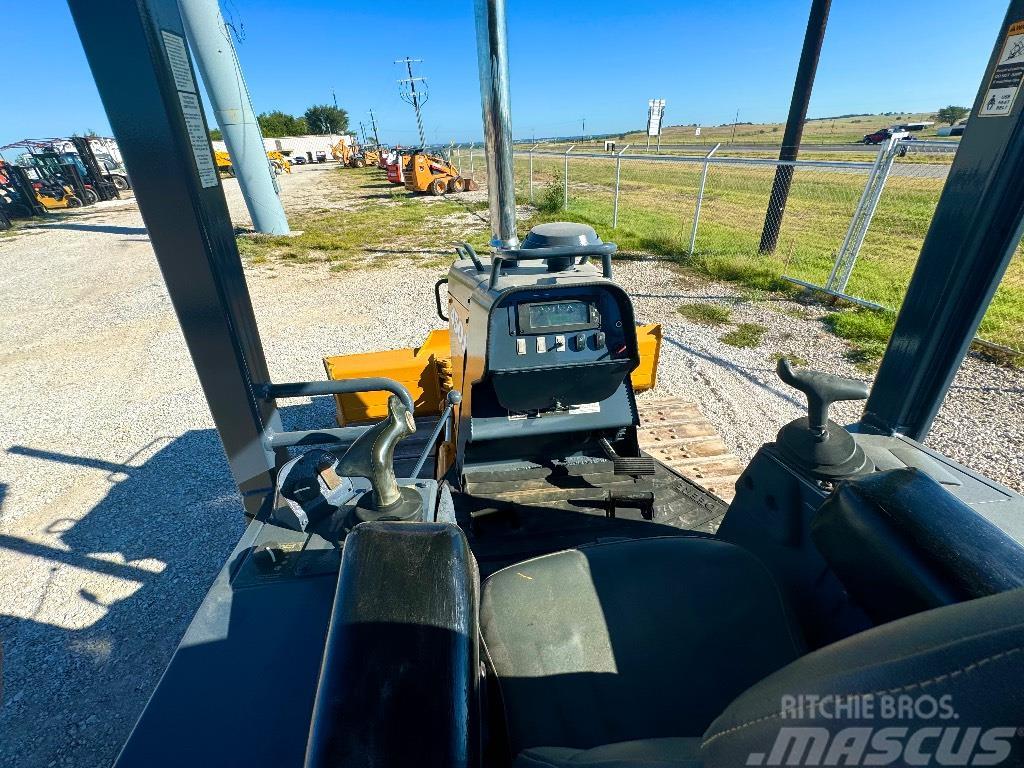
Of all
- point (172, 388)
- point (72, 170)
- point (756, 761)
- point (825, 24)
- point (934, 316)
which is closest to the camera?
point (756, 761)

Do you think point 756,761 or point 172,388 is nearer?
point 756,761

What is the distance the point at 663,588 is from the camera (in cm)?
146

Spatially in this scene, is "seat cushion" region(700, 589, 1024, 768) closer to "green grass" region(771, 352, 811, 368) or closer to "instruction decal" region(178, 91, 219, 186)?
"instruction decal" region(178, 91, 219, 186)

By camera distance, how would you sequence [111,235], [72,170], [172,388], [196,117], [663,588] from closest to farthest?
[663,588] → [196,117] → [172,388] → [111,235] → [72,170]

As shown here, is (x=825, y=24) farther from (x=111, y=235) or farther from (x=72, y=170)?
(x=72, y=170)

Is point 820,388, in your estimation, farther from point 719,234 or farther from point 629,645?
point 719,234

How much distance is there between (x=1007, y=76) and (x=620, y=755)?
230 centimetres

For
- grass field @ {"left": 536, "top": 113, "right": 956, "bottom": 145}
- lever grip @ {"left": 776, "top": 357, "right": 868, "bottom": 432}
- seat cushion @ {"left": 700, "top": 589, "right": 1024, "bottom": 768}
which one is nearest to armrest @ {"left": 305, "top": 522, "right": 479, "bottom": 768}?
seat cushion @ {"left": 700, "top": 589, "right": 1024, "bottom": 768}

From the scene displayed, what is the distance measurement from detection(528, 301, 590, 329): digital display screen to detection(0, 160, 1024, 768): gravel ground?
2.11 metres

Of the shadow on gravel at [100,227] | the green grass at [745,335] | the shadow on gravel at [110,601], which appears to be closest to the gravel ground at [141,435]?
the shadow on gravel at [110,601]

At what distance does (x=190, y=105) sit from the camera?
5.00ft

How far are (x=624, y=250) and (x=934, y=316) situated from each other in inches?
312

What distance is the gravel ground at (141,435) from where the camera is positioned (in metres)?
2.33

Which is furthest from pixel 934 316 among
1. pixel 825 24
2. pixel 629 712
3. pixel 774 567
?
pixel 825 24
